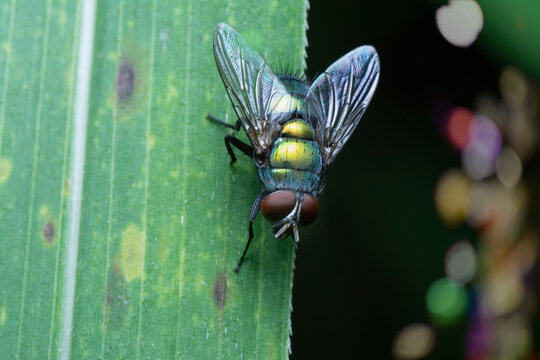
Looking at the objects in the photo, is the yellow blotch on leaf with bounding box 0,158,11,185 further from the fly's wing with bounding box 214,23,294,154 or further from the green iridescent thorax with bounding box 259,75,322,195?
the green iridescent thorax with bounding box 259,75,322,195

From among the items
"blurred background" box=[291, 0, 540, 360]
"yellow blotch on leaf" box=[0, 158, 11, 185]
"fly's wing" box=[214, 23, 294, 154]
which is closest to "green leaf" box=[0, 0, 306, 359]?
"yellow blotch on leaf" box=[0, 158, 11, 185]

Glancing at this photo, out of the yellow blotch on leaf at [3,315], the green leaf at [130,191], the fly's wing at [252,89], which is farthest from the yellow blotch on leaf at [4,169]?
the fly's wing at [252,89]

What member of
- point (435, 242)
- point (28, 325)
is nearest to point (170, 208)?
point (28, 325)

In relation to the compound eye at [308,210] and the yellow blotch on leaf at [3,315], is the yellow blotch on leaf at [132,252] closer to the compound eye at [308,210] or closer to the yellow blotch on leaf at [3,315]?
the yellow blotch on leaf at [3,315]

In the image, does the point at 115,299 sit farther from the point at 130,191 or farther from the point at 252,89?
the point at 252,89

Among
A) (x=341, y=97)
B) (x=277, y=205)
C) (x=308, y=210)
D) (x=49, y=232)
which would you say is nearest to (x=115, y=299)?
(x=49, y=232)

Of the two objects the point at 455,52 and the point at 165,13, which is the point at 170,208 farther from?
the point at 455,52
